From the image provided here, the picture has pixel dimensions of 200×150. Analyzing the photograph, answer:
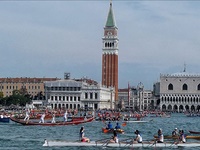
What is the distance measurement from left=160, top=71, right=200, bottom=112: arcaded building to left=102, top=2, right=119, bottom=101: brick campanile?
12819 mm

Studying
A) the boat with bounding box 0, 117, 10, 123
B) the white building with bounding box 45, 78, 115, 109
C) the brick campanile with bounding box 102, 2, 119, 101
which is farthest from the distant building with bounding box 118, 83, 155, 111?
the boat with bounding box 0, 117, 10, 123

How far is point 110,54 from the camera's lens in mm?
149250

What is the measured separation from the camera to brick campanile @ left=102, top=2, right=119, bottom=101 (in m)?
146

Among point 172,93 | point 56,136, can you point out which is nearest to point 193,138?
point 56,136

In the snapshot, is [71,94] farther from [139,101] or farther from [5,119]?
[5,119]

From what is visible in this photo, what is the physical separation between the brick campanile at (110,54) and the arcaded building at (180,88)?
12.8 m

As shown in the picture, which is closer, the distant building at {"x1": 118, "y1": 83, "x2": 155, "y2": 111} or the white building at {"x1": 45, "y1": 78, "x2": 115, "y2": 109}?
the white building at {"x1": 45, "y1": 78, "x2": 115, "y2": 109}

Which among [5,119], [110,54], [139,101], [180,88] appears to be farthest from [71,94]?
[5,119]

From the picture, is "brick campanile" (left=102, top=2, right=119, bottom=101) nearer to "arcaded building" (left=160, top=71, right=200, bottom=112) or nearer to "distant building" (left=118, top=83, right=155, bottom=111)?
"arcaded building" (left=160, top=71, right=200, bottom=112)

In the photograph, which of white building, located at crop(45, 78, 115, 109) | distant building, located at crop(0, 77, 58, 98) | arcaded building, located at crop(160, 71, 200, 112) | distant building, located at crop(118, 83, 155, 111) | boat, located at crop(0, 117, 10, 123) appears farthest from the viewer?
distant building, located at crop(118, 83, 155, 111)

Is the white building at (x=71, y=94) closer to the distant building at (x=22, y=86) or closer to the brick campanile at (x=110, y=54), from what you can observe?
the brick campanile at (x=110, y=54)

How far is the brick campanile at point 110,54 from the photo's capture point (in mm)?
145750

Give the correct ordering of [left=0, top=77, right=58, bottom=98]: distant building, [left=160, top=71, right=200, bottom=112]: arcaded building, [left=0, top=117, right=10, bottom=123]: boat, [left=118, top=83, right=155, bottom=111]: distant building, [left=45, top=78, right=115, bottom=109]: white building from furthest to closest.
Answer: [left=118, top=83, right=155, bottom=111]: distant building
[left=0, top=77, right=58, bottom=98]: distant building
[left=45, top=78, right=115, bottom=109]: white building
[left=160, top=71, right=200, bottom=112]: arcaded building
[left=0, top=117, right=10, bottom=123]: boat

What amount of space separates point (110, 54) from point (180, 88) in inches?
811
